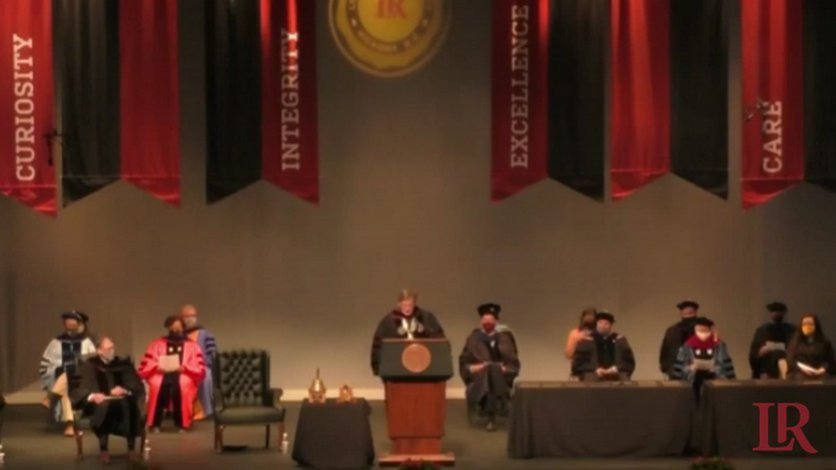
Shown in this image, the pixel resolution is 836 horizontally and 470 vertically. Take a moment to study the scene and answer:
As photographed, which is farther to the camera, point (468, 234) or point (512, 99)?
point (468, 234)

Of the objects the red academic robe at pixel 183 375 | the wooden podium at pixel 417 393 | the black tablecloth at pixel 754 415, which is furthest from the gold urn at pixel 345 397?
the black tablecloth at pixel 754 415

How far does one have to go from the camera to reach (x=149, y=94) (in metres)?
17.0

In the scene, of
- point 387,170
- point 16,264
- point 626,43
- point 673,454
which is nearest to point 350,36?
point 387,170

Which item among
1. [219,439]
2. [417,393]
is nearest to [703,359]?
[417,393]

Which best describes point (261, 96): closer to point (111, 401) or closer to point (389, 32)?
point (389, 32)

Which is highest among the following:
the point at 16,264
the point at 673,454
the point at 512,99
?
the point at 512,99

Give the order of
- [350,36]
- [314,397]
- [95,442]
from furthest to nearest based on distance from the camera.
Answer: [350,36] → [95,442] → [314,397]

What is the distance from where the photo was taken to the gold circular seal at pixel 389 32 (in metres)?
19.1

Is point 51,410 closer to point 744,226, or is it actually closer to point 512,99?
point 512,99

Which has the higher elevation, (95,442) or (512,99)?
(512,99)

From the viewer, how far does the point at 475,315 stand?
19625 millimetres

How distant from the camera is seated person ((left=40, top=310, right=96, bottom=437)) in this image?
56.2 feet

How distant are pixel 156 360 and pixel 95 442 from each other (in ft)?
3.87

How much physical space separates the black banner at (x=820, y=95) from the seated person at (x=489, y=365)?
3.66 meters
